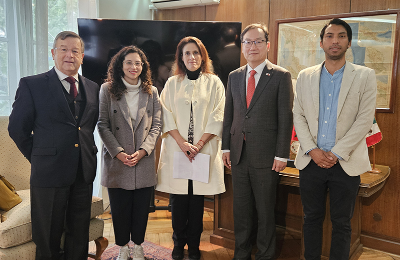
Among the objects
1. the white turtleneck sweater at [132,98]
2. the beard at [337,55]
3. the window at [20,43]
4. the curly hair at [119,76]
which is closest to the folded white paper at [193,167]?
the white turtleneck sweater at [132,98]

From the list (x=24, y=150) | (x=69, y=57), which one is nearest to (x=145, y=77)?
(x=69, y=57)

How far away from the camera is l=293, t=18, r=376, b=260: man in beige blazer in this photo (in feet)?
6.14

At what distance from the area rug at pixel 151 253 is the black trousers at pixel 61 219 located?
0.48 m

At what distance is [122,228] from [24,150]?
32.8 inches

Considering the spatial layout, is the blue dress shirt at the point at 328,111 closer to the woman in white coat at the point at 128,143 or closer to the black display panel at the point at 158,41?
the woman in white coat at the point at 128,143

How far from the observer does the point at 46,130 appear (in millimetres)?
1816

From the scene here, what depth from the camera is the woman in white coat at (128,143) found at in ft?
7.20

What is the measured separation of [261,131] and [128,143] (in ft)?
2.93

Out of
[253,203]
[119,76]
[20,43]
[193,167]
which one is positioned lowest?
[253,203]

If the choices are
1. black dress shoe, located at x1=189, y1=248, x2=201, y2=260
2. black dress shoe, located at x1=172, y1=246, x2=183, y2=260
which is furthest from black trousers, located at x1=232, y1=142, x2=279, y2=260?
black dress shoe, located at x1=172, y1=246, x2=183, y2=260

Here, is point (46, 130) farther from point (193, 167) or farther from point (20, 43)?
point (20, 43)

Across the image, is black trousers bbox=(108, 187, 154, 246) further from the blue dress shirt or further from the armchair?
the blue dress shirt

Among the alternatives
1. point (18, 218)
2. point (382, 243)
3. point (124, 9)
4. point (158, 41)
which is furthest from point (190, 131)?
point (124, 9)

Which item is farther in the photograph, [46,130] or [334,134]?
[334,134]
